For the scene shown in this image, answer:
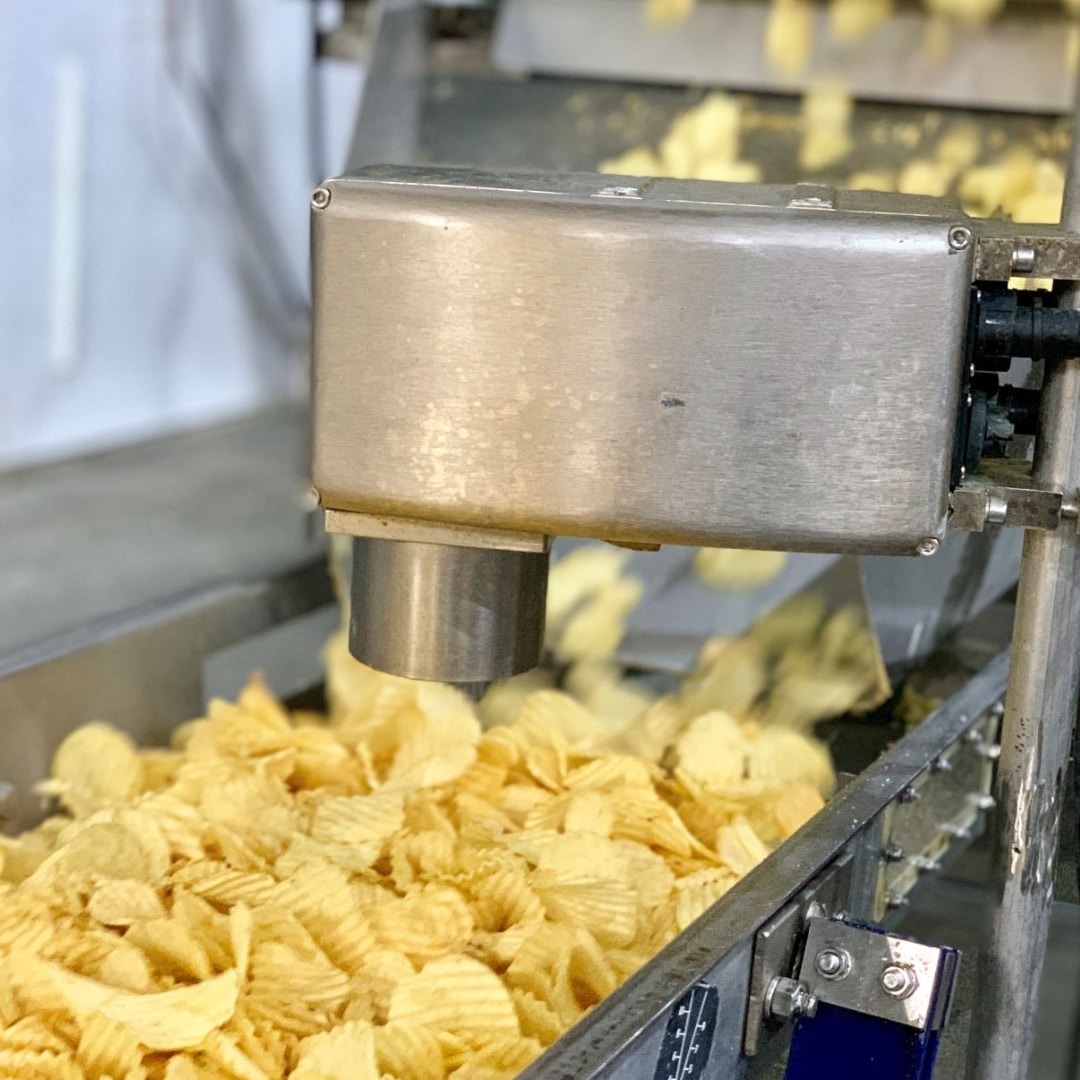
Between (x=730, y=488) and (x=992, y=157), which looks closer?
(x=730, y=488)

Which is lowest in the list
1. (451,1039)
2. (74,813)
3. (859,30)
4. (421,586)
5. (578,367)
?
A: (74,813)

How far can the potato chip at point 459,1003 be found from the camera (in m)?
0.82

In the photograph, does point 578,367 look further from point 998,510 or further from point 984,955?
point 984,955

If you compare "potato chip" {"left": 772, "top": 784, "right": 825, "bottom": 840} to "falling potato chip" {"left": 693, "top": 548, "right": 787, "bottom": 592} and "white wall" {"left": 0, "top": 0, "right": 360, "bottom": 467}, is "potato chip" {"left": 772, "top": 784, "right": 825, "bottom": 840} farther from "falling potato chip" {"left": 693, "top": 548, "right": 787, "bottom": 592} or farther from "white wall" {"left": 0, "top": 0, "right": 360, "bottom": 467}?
"white wall" {"left": 0, "top": 0, "right": 360, "bottom": 467}

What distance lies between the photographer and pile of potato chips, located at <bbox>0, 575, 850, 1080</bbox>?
2.71 feet

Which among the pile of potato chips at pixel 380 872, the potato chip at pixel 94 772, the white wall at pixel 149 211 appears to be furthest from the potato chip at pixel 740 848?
the white wall at pixel 149 211

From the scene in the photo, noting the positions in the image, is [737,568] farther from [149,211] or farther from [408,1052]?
[149,211]

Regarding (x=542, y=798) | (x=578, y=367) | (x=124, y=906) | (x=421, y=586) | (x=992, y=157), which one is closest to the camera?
(x=578, y=367)

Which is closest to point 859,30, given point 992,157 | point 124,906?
point 992,157

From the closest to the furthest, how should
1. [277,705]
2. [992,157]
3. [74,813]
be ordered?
[74,813] < [277,705] < [992,157]

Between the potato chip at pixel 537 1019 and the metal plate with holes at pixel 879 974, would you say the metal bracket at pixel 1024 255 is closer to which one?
the metal plate with holes at pixel 879 974

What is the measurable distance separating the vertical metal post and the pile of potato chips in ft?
0.64

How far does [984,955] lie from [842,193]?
1.50ft

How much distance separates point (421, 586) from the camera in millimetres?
844
